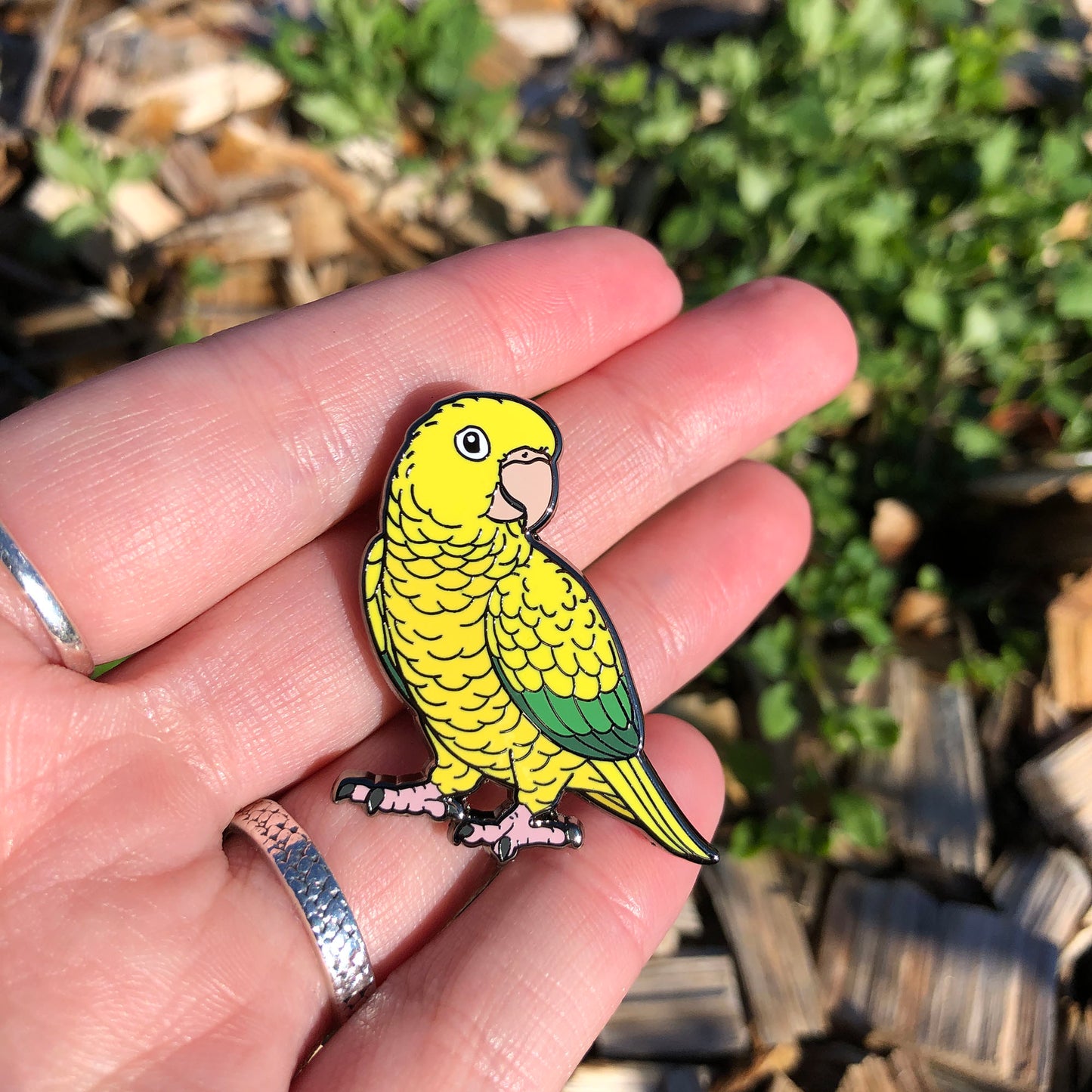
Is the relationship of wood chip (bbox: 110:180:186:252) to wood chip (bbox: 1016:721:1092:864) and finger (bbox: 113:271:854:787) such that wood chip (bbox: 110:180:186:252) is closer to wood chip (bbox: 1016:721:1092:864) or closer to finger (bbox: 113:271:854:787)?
finger (bbox: 113:271:854:787)

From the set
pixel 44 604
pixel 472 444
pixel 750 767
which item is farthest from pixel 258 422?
pixel 750 767

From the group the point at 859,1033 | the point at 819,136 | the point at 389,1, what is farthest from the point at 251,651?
the point at 389,1

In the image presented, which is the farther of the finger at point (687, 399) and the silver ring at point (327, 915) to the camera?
the finger at point (687, 399)

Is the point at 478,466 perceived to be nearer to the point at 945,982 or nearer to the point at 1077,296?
the point at 945,982

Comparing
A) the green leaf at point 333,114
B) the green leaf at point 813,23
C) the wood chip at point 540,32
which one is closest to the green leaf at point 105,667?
the green leaf at point 333,114

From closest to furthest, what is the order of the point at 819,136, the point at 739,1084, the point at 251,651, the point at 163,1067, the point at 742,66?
the point at 163,1067 → the point at 251,651 → the point at 739,1084 → the point at 819,136 → the point at 742,66

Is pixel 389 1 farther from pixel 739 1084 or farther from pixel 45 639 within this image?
pixel 739 1084

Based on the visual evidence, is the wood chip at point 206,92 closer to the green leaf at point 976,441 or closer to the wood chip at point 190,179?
the wood chip at point 190,179
